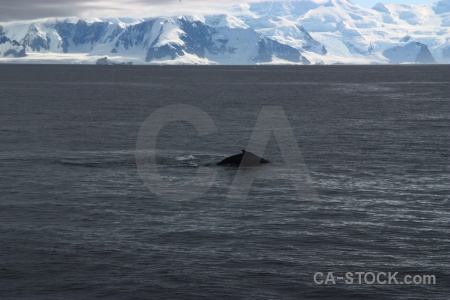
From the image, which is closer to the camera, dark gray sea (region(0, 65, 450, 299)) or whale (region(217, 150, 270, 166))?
dark gray sea (region(0, 65, 450, 299))

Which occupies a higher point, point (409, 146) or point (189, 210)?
point (409, 146)

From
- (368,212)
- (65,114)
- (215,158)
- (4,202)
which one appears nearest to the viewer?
(368,212)

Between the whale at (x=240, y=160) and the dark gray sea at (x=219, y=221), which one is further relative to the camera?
the whale at (x=240, y=160)

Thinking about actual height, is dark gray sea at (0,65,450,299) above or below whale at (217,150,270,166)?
below

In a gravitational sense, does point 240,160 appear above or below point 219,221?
above

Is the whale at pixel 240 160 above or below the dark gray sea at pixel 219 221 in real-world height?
above

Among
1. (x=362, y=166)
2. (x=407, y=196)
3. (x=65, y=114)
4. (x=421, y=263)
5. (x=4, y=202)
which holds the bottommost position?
(x=421, y=263)

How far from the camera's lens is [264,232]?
1396 inches

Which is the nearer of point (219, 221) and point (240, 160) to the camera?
point (219, 221)

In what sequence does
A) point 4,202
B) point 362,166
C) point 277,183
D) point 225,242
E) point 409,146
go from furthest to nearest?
point 409,146
point 362,166
point 277,183
point 4,202
point 225,242

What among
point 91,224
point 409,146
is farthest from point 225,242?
point 409,146

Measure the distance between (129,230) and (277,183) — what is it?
15.0m

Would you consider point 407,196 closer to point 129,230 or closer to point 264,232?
point 264,232

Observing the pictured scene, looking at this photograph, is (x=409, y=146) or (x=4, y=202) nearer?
(x=4, y=202)
